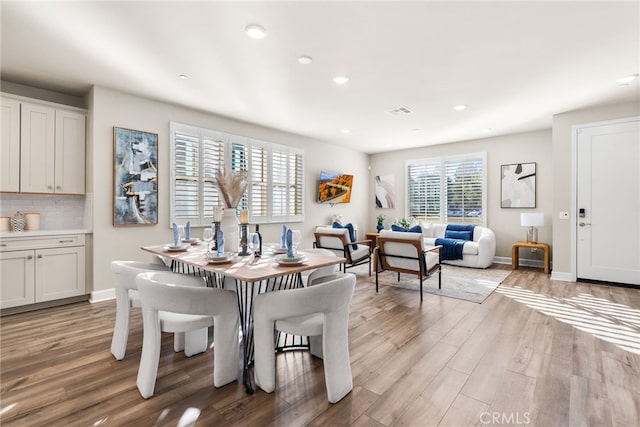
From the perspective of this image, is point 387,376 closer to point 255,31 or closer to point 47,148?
point 255,31

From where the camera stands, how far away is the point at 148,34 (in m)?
2.61

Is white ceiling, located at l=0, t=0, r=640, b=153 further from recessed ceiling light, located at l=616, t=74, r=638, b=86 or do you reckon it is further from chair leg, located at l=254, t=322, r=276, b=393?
chair leg, located at l=254, t=322, r=276, b=393

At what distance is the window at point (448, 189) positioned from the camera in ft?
22.2

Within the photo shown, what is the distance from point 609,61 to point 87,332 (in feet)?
19.5

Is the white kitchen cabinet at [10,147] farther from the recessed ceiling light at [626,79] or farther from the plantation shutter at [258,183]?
the recessed ceiling light at [626,79]

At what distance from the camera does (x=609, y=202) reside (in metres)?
4.46

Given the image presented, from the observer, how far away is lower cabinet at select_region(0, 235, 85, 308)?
326cm

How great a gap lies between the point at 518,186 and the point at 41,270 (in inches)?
318

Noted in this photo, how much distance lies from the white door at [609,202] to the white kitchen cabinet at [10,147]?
7690 millimetres

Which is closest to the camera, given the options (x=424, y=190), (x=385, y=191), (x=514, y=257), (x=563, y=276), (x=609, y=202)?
(x=609, y=202)

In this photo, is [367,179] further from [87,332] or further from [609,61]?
[87,332]

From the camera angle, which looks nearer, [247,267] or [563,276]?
[247,267]

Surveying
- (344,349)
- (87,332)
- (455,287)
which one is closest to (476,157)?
(455,287)

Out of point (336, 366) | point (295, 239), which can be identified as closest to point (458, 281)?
point (295, 239)
